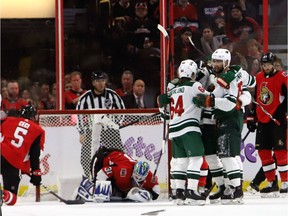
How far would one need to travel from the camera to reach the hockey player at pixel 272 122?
10.3m

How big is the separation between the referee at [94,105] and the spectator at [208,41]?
3.43 ft

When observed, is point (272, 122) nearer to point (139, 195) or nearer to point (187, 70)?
point (139, 195)

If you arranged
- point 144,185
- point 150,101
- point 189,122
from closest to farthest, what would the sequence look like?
point 189,122
point 144,185
point 150,101

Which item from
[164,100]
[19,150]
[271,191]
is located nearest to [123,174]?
[19,150]

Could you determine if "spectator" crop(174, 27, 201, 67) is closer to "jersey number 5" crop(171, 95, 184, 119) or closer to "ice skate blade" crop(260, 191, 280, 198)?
"ice skate blade" crop(260, 191, 280, 198)

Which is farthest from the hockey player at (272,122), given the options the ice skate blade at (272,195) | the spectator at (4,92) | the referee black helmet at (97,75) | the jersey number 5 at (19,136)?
the spectator at (4,92)

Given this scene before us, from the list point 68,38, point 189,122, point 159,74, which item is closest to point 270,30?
point 159,74

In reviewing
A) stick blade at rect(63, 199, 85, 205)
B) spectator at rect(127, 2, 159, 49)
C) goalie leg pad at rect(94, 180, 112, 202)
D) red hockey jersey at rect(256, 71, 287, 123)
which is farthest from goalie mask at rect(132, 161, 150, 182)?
spectator at rect(127, 2, 159, 49)

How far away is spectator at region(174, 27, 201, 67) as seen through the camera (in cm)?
1167

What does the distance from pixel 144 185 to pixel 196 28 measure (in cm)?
228

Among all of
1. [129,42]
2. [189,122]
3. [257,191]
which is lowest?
[257,191]

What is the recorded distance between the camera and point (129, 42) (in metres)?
12.0

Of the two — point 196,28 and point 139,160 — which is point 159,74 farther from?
point 139,160

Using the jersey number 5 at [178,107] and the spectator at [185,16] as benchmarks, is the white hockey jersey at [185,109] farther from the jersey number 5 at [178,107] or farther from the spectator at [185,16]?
the spectator at [185,16]
